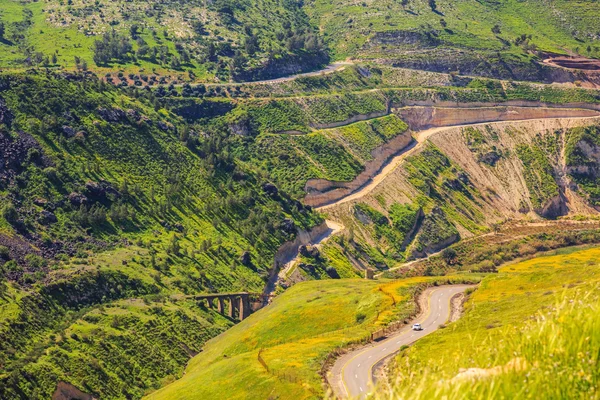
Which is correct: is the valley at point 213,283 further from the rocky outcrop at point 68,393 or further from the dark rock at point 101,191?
the dark rock at point 101,191

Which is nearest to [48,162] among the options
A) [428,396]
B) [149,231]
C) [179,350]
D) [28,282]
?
[149,231]

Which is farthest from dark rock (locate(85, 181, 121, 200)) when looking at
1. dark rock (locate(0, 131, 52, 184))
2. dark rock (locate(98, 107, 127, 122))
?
dark rock (locate(98, 107, 127, 122))

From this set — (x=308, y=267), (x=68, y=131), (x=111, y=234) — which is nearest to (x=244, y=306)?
(x=308, y=267)

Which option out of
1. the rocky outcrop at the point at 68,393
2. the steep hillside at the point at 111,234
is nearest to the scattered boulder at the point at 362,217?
the steep hillside at the point at 111,234

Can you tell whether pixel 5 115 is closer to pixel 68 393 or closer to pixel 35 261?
pixel 35 261

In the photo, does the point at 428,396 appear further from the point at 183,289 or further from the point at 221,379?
the point at 183,289

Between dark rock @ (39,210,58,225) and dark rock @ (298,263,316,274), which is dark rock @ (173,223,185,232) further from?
dark rock @ (298,263,316,274)

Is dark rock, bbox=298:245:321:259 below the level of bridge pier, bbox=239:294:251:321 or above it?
below
